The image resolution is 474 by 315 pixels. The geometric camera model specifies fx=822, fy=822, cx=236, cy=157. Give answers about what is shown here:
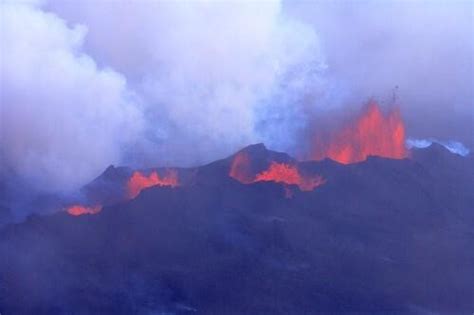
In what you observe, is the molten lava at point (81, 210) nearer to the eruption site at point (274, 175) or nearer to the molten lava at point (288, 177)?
the eruption site at point (274, 175)

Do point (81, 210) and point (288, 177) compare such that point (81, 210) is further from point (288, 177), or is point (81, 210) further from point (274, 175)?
point (288, 177)

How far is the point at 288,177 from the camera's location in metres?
39.2

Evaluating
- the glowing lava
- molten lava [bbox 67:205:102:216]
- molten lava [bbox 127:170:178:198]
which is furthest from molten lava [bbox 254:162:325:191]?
molten lava [bbox 67:205:102:216]

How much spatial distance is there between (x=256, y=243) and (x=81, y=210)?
7.81 m

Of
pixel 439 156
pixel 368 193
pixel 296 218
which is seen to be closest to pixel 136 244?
pixel 296 218

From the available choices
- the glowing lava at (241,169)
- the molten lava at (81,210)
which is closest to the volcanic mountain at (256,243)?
the glowing lava at (241,169)

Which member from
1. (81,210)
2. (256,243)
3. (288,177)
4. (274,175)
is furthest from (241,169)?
(81,210)

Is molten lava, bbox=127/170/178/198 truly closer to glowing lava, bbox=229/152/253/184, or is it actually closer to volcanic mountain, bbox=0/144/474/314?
volcanic mountain, bbox=0/144/474/314

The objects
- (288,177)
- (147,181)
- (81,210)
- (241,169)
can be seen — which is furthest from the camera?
(241,169)

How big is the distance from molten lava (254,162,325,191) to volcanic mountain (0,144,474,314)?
0.19 ft

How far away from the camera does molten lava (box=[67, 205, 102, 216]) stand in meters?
35.0

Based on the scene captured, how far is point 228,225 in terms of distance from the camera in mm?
35031

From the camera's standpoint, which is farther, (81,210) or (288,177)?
(288,177)

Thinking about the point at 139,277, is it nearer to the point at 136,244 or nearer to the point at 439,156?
the point at 136,244
